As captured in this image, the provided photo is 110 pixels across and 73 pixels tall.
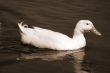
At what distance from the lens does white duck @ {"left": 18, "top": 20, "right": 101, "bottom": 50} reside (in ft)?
32.5

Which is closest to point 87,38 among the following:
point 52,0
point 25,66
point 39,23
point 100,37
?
point 100,37

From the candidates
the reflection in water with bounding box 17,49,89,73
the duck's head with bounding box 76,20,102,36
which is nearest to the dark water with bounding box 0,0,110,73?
the reflection in water with bounding box 17,49,89,73

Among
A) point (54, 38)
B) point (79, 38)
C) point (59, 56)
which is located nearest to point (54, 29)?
point (79, 38)

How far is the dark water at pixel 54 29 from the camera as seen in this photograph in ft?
29.8

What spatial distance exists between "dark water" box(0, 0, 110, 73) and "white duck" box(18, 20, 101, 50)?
0.54ft

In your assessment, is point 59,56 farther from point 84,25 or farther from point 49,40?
point 84,25

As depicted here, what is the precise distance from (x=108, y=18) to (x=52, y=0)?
231 cm

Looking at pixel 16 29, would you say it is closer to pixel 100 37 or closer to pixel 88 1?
pixel 100 37

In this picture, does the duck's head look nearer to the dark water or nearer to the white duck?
the white duck

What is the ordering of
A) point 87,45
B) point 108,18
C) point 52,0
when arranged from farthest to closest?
1. point 52,0
2. point 108,18
3. point 87,45

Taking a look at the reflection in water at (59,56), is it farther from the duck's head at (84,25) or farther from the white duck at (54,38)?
the duck's head at (84,25)

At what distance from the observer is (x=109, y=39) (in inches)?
425

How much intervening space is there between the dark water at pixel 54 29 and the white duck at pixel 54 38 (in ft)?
0.54

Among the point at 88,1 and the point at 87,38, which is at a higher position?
the point at 88,1
